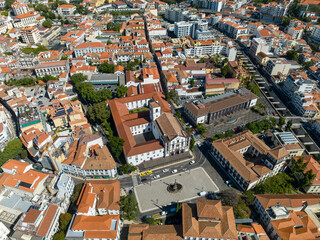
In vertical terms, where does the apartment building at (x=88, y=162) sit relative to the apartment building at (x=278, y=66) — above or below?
below

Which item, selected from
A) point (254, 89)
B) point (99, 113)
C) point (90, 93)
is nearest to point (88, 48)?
point (90, 93)

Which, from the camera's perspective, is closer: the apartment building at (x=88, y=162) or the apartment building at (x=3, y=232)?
the apartment building at (x=3, y=232)

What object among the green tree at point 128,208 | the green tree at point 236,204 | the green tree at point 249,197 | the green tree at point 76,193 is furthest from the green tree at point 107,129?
the green tree at point 249,197

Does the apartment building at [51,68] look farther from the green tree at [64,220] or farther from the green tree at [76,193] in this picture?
the green tree at [64,220]

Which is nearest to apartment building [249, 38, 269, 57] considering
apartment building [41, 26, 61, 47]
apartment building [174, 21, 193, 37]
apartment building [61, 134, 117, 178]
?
apartment building [174, 21, 193, 37]

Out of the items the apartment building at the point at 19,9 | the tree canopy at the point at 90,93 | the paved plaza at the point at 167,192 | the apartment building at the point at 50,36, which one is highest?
the apartment building at the point at 19,9

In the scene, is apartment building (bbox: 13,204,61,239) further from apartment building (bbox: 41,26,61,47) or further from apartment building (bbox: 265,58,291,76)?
apartment building (bbox: 41,26,61,47)

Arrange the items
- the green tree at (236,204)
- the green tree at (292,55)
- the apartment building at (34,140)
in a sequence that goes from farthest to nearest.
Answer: the green tree at (292,55) < the apartment building at (34,140) < the green tree at (236,204)

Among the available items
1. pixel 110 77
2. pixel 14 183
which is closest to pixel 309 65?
pixel 110 77
